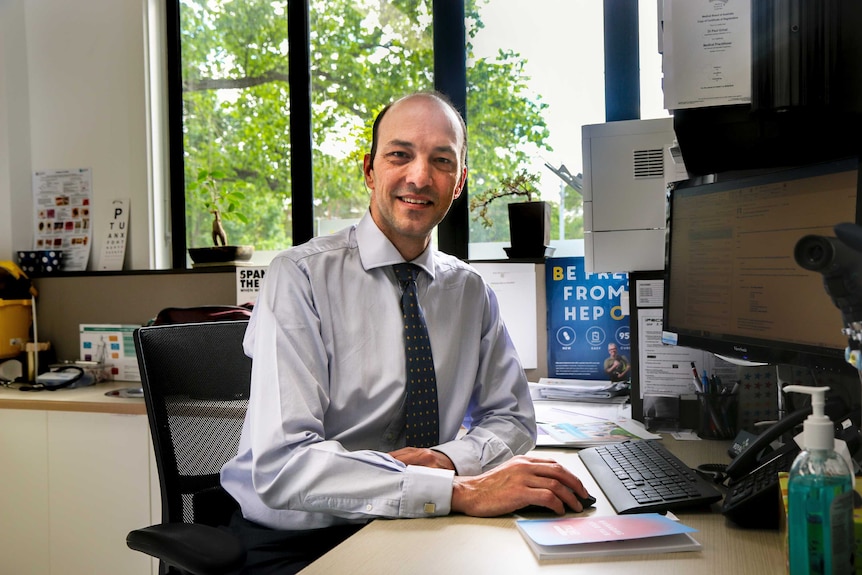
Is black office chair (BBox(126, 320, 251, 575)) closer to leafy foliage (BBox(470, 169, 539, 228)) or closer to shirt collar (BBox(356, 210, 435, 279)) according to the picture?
shirt collar (BBox(356, 210, 435, 279))

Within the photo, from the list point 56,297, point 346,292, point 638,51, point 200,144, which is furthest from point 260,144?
point 346,292

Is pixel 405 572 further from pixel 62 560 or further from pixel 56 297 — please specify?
pixel 56 297

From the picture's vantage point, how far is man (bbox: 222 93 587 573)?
44.4 inches

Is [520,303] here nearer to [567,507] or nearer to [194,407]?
[194,407]

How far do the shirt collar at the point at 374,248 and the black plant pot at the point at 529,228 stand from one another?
3.24 ft

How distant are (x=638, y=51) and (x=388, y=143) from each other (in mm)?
1480

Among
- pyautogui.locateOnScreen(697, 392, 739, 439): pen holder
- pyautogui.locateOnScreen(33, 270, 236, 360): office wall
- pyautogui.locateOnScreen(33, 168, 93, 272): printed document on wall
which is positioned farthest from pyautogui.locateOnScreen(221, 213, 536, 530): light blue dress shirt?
pyautogui.locateOnScreen(33, 168, 93, 272): printed document on wall

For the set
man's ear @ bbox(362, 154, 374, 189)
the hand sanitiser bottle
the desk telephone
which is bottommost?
the desk telephone

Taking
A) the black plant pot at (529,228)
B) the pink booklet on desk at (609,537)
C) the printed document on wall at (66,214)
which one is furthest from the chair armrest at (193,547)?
the printed document on wall at (66,214)

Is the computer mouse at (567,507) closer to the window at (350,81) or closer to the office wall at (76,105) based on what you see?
the window at (350,81)

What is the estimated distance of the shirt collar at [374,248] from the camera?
152 cm

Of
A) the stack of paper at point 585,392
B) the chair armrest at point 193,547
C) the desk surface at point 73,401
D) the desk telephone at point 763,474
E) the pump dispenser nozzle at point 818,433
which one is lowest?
the desk surface at point 73,401

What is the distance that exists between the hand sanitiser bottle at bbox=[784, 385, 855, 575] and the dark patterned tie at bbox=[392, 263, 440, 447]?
85 cm

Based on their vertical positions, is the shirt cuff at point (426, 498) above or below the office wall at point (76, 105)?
below
